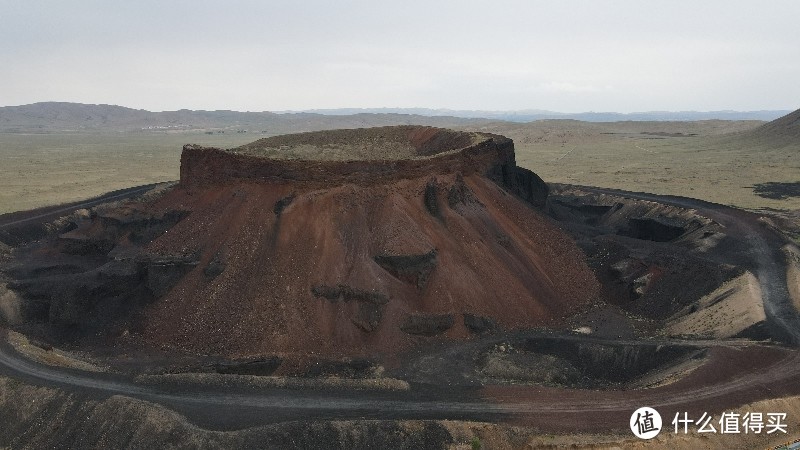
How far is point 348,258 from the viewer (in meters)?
32.8

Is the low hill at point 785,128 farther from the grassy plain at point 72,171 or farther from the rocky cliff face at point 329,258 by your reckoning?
the grassy plain at point 72,171

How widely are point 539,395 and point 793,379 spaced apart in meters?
11.3

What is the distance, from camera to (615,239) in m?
43.4

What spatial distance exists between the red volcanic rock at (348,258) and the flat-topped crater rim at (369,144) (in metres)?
6.18

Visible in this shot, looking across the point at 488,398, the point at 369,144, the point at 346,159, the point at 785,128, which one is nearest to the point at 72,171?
the point at 369,144

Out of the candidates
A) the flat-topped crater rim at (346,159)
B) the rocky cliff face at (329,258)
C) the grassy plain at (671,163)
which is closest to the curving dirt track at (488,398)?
the rocky cliff face at (329,258)

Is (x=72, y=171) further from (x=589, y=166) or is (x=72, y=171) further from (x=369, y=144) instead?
(x=589, y=166)

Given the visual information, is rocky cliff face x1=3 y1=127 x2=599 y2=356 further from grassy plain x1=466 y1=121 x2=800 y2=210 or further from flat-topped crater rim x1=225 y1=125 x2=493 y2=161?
grassy plain x1=466 y1=121 x2=800 y2=210

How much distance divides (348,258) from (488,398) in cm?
1289

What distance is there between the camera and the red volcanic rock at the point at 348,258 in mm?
30562

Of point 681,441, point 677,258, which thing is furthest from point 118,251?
point 677,258

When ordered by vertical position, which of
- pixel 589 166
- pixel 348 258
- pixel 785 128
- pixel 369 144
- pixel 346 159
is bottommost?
pixel 348 258

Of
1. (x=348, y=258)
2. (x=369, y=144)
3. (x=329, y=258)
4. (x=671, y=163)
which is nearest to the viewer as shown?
(x=329, y=258)

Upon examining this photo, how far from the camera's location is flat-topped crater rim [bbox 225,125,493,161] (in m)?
44.5
